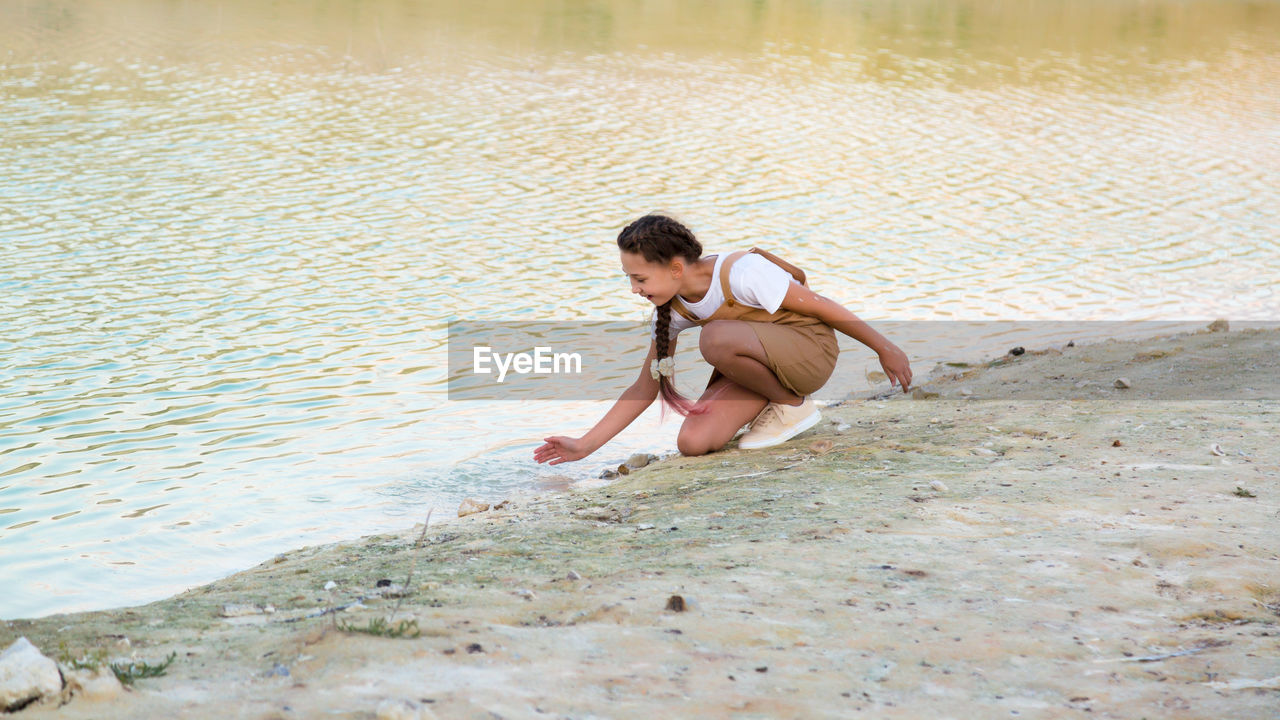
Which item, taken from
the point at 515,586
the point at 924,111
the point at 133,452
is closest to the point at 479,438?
the point at 133,452

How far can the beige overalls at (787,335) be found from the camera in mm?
5723

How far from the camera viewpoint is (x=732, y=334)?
5688 millimetres

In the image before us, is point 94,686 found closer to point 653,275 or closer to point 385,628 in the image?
point 385,628

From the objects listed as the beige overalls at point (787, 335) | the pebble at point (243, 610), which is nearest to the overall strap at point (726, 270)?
the beige overalls at point (787, 335)

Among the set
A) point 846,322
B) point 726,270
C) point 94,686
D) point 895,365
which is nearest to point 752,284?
point 726,270

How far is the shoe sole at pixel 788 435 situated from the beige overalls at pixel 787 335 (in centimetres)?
27

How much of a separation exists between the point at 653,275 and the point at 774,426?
3.73 ft

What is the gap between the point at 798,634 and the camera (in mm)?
3320

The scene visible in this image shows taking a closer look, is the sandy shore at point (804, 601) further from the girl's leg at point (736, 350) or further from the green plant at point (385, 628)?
the girl's leg at point (736, 350)

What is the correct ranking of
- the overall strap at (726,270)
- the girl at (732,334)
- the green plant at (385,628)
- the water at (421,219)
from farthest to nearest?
1. the water at (421,219)
2. the overall strap at (726,270)
3. the girl at (732,334)
4. the green plant at (385,628)

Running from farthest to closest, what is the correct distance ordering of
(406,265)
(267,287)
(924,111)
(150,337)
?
(924,111) < (406,265) < (267,287) < (150,337)

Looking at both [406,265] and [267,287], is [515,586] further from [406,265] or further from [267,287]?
[406,265]

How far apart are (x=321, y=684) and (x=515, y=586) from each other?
101cm

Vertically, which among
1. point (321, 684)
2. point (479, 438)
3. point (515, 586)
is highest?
point (321, 684)
